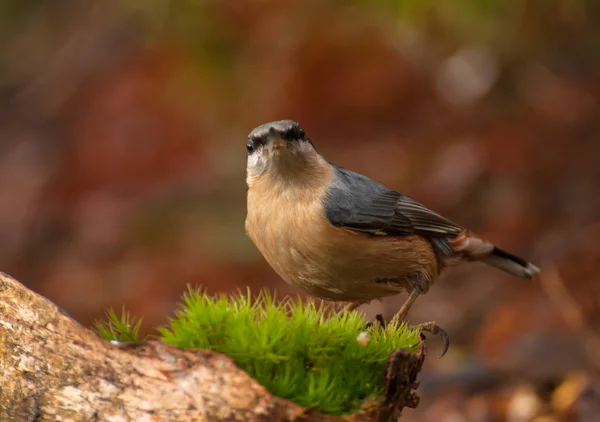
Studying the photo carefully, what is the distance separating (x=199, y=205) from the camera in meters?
8.36

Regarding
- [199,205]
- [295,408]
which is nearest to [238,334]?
[295,408]

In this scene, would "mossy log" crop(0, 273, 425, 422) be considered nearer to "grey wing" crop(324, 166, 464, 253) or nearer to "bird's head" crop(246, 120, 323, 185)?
"grey wing" crop(324, 166, 464, 253)

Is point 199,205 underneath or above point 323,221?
above

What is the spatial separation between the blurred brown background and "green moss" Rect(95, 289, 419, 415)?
1741 mm

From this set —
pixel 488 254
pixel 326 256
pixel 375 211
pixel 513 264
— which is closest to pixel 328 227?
pixel 326 256

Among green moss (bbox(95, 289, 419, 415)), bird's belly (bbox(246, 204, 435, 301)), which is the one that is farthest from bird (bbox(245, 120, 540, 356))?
green moss (bbox(95, 289, 419, 415))

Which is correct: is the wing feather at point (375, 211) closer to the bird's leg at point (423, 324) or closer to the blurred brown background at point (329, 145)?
the bird's leg at point (423, 324)

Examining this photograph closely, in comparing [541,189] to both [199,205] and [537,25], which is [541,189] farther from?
[199,205]

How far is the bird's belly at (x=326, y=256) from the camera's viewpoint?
263 cm

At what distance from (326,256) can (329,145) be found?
19.2 feet

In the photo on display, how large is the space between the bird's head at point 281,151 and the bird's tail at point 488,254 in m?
0.80

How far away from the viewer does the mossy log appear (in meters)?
1.94

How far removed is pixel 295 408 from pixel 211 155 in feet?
22.9

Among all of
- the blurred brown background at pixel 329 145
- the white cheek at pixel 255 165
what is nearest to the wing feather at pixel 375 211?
the white cheek at pixel 255 165
